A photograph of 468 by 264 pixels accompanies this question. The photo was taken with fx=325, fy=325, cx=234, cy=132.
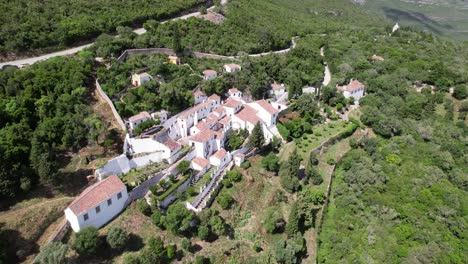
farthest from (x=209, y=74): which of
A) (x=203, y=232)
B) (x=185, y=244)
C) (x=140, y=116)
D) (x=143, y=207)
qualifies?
(x=185, y=244)

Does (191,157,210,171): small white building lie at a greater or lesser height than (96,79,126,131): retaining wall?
lesser

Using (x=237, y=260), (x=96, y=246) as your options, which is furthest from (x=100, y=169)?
(x=237, y=260)

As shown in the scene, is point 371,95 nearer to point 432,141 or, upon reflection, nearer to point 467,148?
point 432,141

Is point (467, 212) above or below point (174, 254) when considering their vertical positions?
below

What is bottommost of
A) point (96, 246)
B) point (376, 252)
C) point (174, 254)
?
point (376, 252)

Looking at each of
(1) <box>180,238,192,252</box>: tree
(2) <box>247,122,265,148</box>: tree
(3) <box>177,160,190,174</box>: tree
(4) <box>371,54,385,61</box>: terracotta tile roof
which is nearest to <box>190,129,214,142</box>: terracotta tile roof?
Result: (3) <box>177,160,190,174</box>: tree

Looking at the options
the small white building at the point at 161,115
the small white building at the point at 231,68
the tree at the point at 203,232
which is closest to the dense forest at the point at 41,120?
the small white building at the point at 161,115

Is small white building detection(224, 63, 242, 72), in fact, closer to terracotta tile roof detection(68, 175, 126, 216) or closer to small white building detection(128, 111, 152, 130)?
small white building detection(128, 111, 152, 130)
